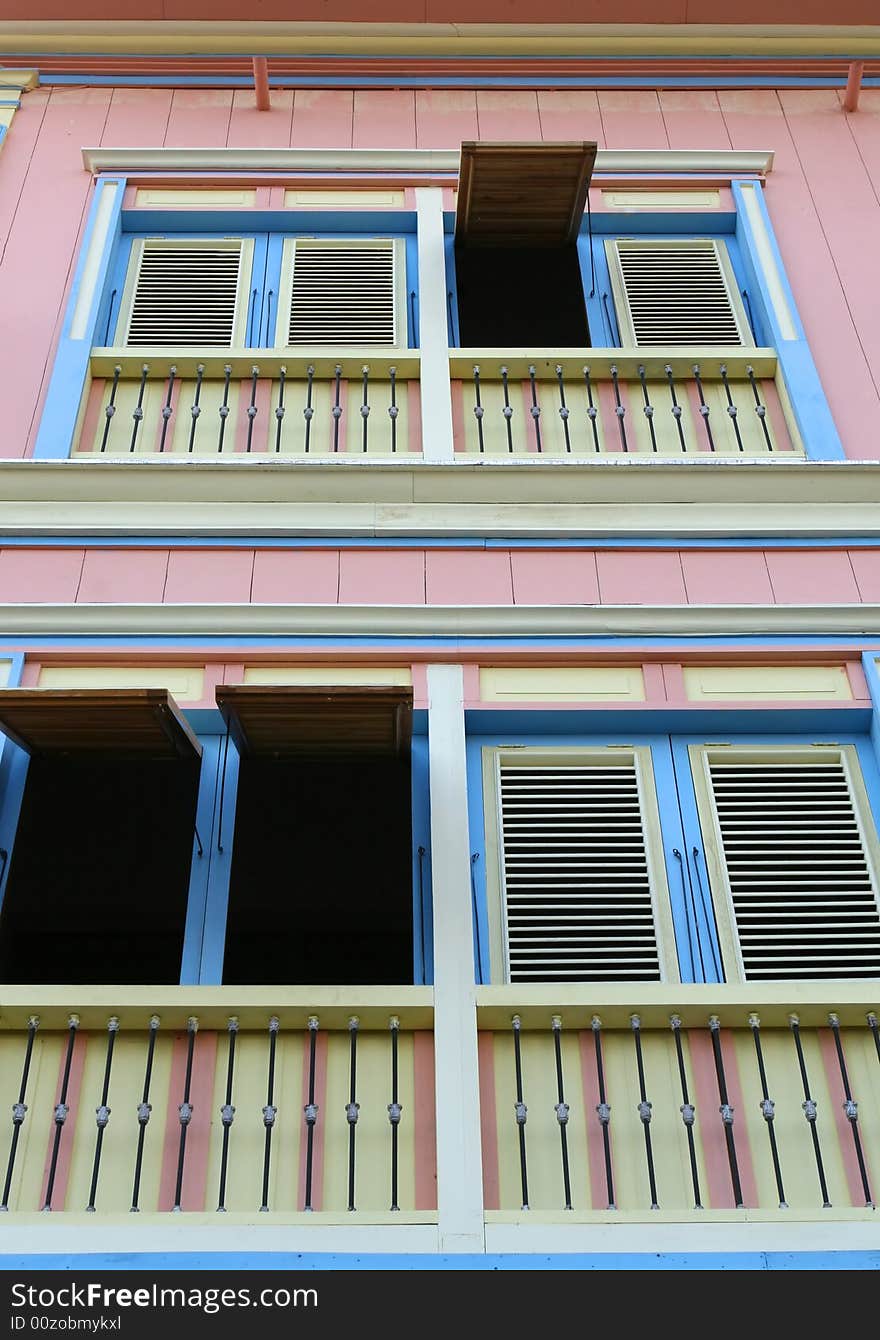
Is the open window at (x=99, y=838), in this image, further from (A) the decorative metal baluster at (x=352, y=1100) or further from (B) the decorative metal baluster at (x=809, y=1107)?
(B) the decorative metal baluster at (x=809, y=1107)

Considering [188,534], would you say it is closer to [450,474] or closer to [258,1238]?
[450,474]

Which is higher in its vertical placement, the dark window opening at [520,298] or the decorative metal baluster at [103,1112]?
the dark window opening at [520,298]

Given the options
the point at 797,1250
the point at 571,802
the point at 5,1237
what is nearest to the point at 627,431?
the point at 571,802

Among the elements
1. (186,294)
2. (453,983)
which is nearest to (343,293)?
(186,294)

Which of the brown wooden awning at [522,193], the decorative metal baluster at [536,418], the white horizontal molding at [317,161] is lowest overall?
the decorative metal baluster at [536,418]

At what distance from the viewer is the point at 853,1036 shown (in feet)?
20.7

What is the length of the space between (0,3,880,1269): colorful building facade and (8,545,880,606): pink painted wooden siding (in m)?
0.03

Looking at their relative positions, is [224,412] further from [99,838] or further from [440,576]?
[99,838]

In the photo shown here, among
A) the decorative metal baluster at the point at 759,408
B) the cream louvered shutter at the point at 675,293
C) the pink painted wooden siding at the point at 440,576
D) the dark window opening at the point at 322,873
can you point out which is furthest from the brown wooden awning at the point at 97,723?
the cream louvered shutter at the point at 675,293

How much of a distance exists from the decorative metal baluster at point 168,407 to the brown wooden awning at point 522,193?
83.3 inches

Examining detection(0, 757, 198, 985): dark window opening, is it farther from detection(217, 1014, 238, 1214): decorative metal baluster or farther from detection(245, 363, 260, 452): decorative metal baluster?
detection(245, 363, 260, 452): decorative metal baluster

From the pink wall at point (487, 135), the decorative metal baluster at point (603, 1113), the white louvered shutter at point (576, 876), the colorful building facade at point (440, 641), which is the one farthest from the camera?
the pink wall at point (487, 135)

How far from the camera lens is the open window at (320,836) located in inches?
254

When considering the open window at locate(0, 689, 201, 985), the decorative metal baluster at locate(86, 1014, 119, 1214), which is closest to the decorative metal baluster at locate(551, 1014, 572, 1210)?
the open window at locate(0, 689, 201, 985)
